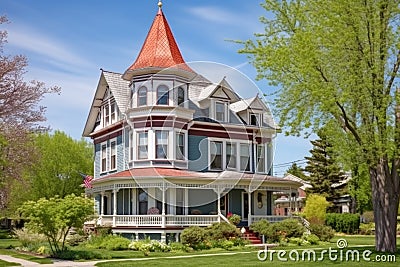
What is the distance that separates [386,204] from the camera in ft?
65.4

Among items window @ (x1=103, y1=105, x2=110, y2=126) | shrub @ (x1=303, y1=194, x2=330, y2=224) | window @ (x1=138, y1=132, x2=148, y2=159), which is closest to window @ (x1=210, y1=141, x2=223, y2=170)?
window @ (x1=138, y1=132, x2=148, y2=159)

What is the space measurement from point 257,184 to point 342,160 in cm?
1282

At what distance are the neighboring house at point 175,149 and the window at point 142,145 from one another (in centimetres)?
6

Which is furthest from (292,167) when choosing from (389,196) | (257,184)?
(389,196)

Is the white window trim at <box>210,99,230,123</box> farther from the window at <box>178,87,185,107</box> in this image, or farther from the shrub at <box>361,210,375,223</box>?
the shrub at <box>361,210,375,223</box>

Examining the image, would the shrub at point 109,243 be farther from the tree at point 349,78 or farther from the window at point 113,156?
the tree at point 349,78

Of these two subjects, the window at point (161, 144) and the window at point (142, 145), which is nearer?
the window at point (161, 144)

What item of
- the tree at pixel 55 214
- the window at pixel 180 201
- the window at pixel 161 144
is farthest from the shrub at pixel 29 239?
the window at pixel 161 144

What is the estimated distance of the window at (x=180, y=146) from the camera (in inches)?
1272

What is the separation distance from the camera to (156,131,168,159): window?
31.9 metres

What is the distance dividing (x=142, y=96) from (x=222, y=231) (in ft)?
31.7

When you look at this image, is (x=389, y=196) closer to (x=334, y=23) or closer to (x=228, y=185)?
(x=334, y=23)

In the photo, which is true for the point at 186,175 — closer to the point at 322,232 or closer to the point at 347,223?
the point at 322,232

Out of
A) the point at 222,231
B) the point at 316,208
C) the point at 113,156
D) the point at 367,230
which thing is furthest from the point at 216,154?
the point at 316,208
